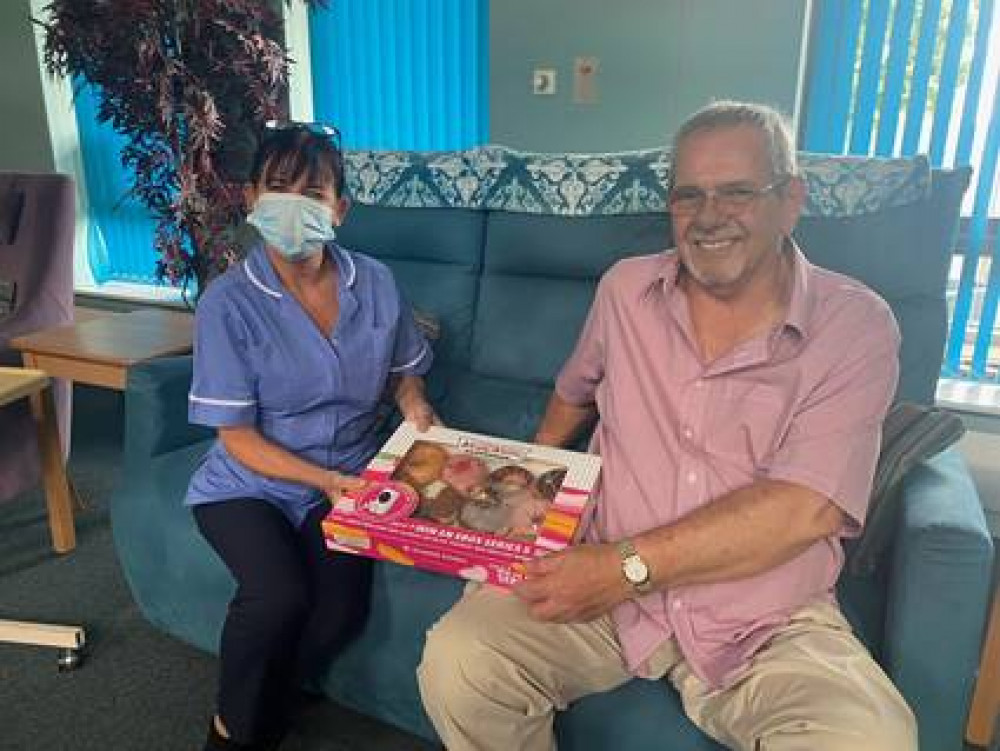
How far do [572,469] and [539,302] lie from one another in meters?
0.70

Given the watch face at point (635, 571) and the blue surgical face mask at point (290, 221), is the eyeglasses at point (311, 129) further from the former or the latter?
the watch face at point (635, 571)

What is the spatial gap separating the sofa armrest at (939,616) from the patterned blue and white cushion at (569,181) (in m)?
0.75

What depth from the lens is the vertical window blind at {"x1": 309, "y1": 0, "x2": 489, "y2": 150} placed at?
9.84 ft

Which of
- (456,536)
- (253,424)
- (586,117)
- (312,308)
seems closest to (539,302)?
(312,308)

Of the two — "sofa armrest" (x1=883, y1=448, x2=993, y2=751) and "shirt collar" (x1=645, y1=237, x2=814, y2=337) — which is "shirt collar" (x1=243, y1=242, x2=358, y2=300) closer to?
"shirt collar" (x1=645, y1=237, x2=814, y2=337)

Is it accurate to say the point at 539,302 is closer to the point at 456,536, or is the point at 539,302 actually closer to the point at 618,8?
the point at 456,536

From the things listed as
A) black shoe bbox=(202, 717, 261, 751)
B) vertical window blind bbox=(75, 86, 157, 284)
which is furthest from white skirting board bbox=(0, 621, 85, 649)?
vertical window blind bbox=(75, 86, 157, 284)

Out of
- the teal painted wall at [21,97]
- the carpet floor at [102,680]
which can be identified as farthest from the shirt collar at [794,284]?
the teal painted wall at [21,97]

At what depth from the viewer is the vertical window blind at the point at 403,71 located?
3000mm

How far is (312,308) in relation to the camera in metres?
1.41

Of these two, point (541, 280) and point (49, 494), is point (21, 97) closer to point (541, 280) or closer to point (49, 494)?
point (49, 494)

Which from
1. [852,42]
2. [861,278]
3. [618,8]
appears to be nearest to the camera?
[861,278]

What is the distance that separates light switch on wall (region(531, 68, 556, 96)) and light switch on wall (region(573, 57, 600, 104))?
0.28 feet

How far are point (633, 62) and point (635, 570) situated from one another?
209 centimetres
